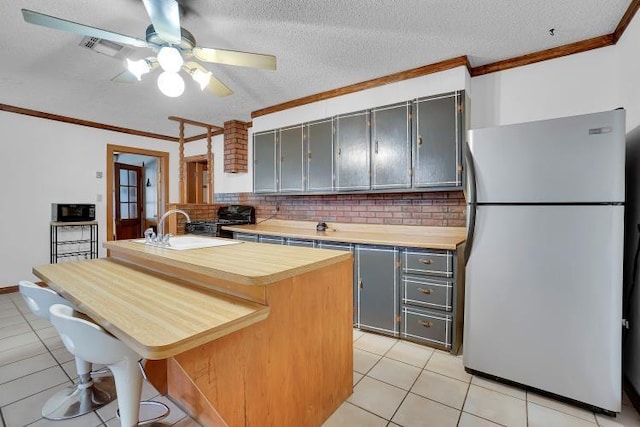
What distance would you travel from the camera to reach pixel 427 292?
246cm

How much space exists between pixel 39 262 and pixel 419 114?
529cm

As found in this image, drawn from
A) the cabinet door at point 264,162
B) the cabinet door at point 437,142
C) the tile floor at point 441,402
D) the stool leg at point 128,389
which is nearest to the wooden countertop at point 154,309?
the stool leg at point 128,389

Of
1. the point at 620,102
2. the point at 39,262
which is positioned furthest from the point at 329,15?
the point at 39,262

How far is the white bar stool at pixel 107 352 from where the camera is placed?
119cm

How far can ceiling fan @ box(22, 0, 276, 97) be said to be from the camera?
1.59 meters

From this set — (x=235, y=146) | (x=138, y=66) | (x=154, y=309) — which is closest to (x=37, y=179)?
(x=235, y=146)

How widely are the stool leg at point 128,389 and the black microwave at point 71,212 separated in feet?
13.2

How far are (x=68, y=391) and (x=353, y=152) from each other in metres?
2.94

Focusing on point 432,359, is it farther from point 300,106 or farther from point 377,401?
point 300,106

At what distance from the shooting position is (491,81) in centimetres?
279

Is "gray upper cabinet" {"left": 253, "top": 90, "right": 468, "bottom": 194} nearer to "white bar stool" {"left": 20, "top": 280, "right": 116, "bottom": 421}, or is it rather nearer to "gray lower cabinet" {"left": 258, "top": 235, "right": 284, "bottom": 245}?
"gray lower cabinet" {"left": 258, "top": 235, "right": 284, "bottom": 245}

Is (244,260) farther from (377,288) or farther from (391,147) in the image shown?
(391,147)

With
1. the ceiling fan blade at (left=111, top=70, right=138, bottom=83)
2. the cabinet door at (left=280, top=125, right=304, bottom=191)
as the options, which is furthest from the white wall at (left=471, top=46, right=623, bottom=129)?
the ceiling fan blade at (left=111, top=70, right=138, bottom=83)

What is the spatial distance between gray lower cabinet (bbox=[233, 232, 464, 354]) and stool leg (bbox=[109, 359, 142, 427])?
1.90 metres
